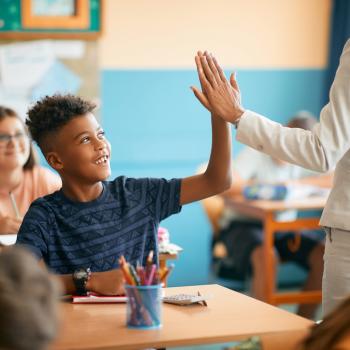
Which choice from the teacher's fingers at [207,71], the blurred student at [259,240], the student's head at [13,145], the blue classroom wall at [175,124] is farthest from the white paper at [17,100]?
the teacher's fingers at [207,71]

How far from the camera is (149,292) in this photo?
6.03ft

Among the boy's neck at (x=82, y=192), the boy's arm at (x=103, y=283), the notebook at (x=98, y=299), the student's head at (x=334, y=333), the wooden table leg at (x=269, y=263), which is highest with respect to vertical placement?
the boy's neck at (x=82, y=192)

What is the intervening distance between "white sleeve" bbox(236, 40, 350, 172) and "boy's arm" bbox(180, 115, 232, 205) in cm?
15

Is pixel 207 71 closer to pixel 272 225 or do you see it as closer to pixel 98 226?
pixel 98 226

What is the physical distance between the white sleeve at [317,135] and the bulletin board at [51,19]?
3.32 metres

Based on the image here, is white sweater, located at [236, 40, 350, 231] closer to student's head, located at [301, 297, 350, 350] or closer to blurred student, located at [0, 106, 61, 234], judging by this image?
student's head, located at [301, 297, 350, 350]

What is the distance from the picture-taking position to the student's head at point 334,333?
124cm

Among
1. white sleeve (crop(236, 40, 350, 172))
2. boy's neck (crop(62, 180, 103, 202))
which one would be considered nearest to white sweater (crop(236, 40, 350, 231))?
white sleeve (crop(236, 40, 350, 172))

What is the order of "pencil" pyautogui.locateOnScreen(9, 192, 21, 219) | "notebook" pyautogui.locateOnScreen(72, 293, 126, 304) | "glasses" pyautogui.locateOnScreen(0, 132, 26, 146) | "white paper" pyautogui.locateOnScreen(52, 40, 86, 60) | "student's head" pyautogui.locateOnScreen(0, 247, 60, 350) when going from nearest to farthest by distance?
"student's head" pyautogui.locateOnScreen(0, 247, 60, 350) → "notebook" pyautogui.locateOnScreen(72, 293, 126, 304) → "pencil" pyautogui.locateOnScreen(9, 192, 21, 219) → "glasses" pyautogui.locateOnScreen(0, 132, 26, 146) → "white paper" pyautogui.locateOnScreen(52, 40, 86, 60)

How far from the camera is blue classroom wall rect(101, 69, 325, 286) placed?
217 inches

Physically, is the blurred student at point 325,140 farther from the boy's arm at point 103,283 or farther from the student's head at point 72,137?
the boy's arm at point 103,283

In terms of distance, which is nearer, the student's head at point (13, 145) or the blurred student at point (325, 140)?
the blurred student at point (325, 140)

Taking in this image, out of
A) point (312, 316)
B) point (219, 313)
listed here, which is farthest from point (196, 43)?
point (219, 313)

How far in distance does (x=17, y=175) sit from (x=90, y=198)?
4.02 ft
